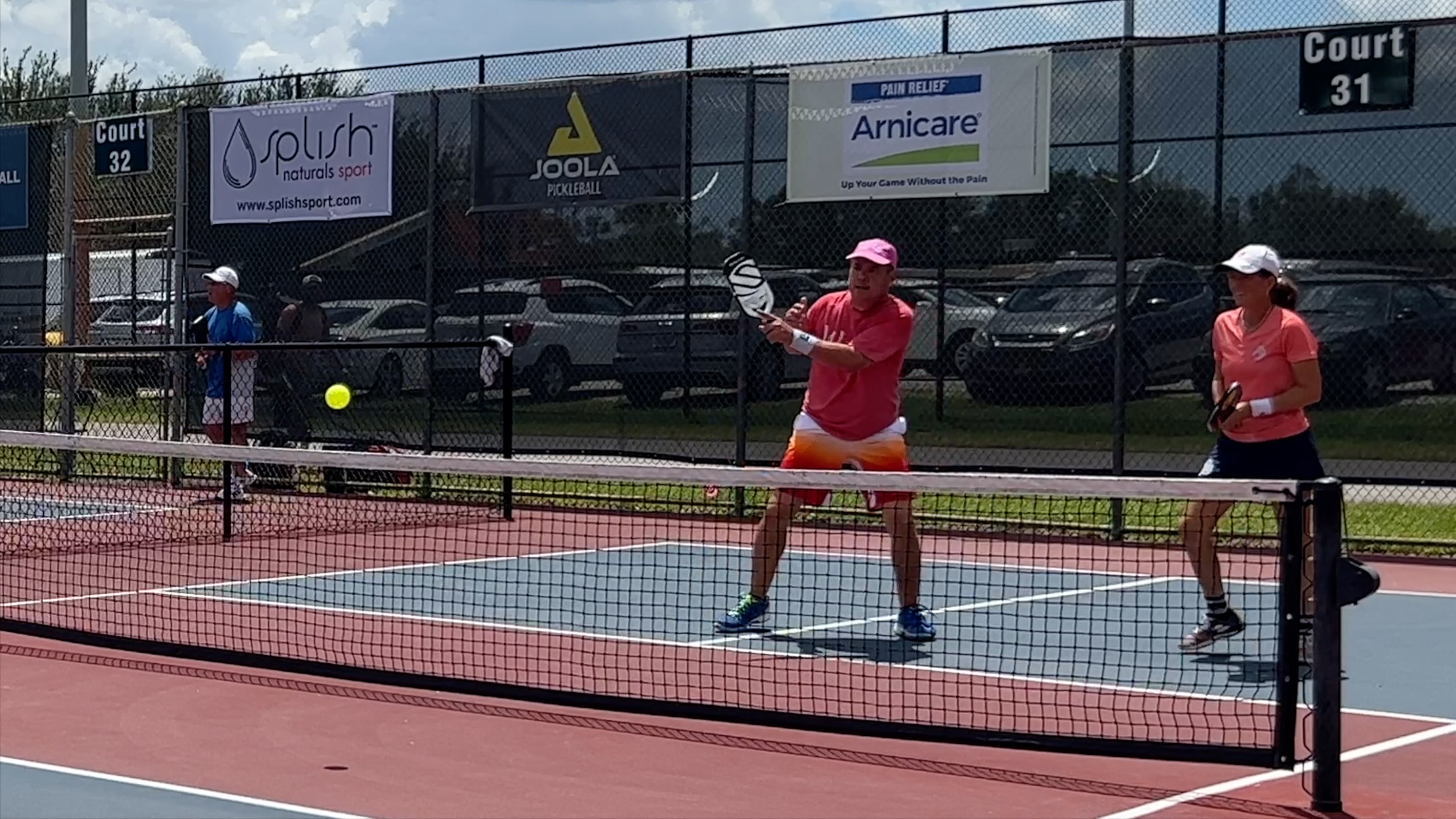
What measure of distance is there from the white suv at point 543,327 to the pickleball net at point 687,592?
90 cm

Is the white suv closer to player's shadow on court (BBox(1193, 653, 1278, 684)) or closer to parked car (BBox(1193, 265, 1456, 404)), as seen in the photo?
parked car (BBox(1193, 265, 1456, 404))

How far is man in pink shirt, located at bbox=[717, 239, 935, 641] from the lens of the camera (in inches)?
366

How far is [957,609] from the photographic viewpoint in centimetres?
1053

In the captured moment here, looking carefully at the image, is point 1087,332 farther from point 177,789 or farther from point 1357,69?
point 177,789

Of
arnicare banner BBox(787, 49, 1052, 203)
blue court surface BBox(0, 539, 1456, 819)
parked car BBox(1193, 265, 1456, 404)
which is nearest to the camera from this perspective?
blue court surface BBox(0, 539, 1456, 819)

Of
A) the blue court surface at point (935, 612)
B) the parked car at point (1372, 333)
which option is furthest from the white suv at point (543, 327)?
the parked car at point (1372, 333)

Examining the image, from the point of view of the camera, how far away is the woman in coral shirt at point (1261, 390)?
8.66m

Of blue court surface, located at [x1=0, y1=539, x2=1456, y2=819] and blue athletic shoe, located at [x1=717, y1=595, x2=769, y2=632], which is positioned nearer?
blue court surface, located at [x1=0, y1=539, x2=1456, y2=819]

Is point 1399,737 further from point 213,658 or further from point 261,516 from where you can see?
point 261,516

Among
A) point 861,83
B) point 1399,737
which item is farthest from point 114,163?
point 1399,737

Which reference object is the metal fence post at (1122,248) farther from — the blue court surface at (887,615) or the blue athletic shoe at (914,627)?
the blue athletic shoe at (914,627)

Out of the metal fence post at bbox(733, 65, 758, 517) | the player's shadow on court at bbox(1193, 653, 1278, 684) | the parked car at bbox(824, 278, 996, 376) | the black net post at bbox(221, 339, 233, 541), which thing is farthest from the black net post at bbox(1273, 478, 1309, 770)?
the metal fence post at bbox(733, 65, 758, 517)

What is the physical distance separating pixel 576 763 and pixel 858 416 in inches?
120

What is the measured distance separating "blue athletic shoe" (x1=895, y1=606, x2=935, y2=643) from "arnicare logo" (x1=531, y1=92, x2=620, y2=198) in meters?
6.89
